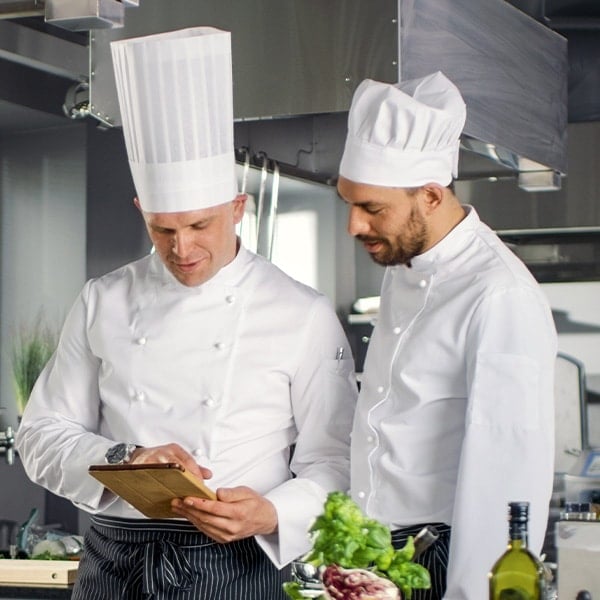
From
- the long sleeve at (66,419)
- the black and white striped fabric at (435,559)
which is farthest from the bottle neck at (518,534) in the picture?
the long sleeve at (66,419)

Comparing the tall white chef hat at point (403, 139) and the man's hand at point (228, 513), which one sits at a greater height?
the tall white chef hat at point (403, 139)

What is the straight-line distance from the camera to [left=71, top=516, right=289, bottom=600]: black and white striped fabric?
8.26ft

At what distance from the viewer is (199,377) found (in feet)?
8.57

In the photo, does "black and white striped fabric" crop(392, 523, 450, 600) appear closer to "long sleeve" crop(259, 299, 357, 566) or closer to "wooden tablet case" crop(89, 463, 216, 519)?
"long sleeve" crop(259, 299, 357, 566)

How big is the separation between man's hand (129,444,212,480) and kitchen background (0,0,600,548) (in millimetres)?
780

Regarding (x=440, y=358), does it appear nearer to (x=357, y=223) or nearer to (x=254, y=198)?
(x=357, y=223)

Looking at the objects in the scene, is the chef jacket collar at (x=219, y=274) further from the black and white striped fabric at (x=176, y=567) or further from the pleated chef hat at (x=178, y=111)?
the black and white striped fabric at (x=176, y=567)

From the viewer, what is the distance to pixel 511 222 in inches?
192

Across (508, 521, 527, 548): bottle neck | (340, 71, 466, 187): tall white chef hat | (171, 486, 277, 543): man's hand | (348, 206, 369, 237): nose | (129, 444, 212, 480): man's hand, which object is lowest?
(171, 486, 277, 543): man's hand

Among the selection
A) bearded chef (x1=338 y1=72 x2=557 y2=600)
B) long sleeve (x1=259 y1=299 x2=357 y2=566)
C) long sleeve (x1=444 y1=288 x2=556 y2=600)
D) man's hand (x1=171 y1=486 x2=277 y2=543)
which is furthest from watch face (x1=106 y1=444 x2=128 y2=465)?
long sleeve (x1=444 y1=288 x2=556 y2=600)

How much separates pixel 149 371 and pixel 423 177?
677 millimetres

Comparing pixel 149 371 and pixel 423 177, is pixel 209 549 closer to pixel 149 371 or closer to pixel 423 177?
pixel 149 371

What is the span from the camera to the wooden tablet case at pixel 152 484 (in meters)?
2.18

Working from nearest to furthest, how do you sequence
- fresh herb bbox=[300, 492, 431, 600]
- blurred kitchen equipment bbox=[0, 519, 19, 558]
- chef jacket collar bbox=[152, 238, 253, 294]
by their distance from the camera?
1. fresh herb bbox=[300, 492, 431, 600]
2. chef jacket collar bbox=[152, 238, 253, 294]
3. blurred kitchen equipment bbox=[0, 519, 19, 558]
